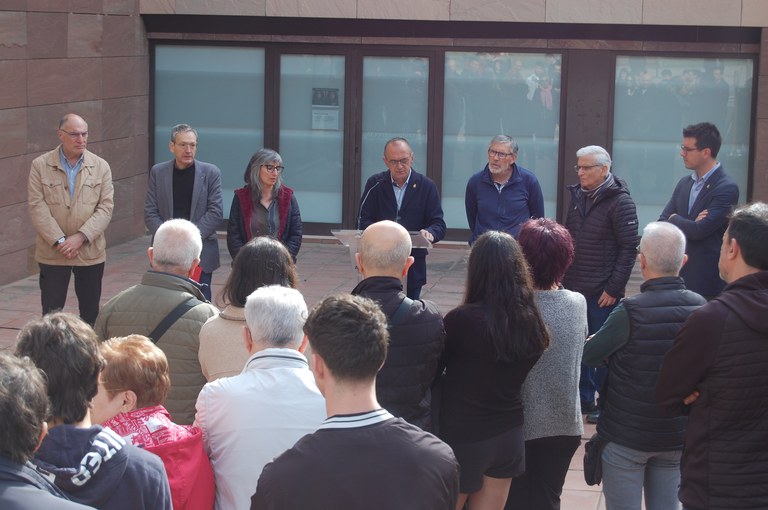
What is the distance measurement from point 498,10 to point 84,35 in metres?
4.65

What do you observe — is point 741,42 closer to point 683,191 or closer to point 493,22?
point 493,22

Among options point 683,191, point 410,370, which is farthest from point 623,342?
point 683,191

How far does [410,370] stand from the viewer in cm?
427

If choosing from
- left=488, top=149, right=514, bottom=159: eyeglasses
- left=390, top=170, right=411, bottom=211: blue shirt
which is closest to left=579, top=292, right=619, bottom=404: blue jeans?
left=488, top=149, right=514, bottom=159: eyeglasses

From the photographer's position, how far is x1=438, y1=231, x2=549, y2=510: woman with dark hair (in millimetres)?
4312

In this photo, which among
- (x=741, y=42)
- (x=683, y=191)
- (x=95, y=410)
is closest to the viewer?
(x=95, y=410)

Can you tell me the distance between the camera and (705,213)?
702 centimetres

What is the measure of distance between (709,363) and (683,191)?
3.67 metres

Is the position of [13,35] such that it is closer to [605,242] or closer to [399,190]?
[399,190]

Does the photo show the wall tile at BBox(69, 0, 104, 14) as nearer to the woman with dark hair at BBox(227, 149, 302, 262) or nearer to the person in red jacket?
the woman with dark hair at BBox(227, 149, 302, 262)

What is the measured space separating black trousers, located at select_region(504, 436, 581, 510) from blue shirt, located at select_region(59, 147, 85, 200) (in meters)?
Answer: 4.33

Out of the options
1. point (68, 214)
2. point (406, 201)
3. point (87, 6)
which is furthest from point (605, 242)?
point (87, 6)

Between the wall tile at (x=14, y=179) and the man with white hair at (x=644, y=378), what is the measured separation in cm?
747

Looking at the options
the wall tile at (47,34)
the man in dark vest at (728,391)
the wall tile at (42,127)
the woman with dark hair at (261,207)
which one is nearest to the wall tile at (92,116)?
the wall tile at (42,127)
